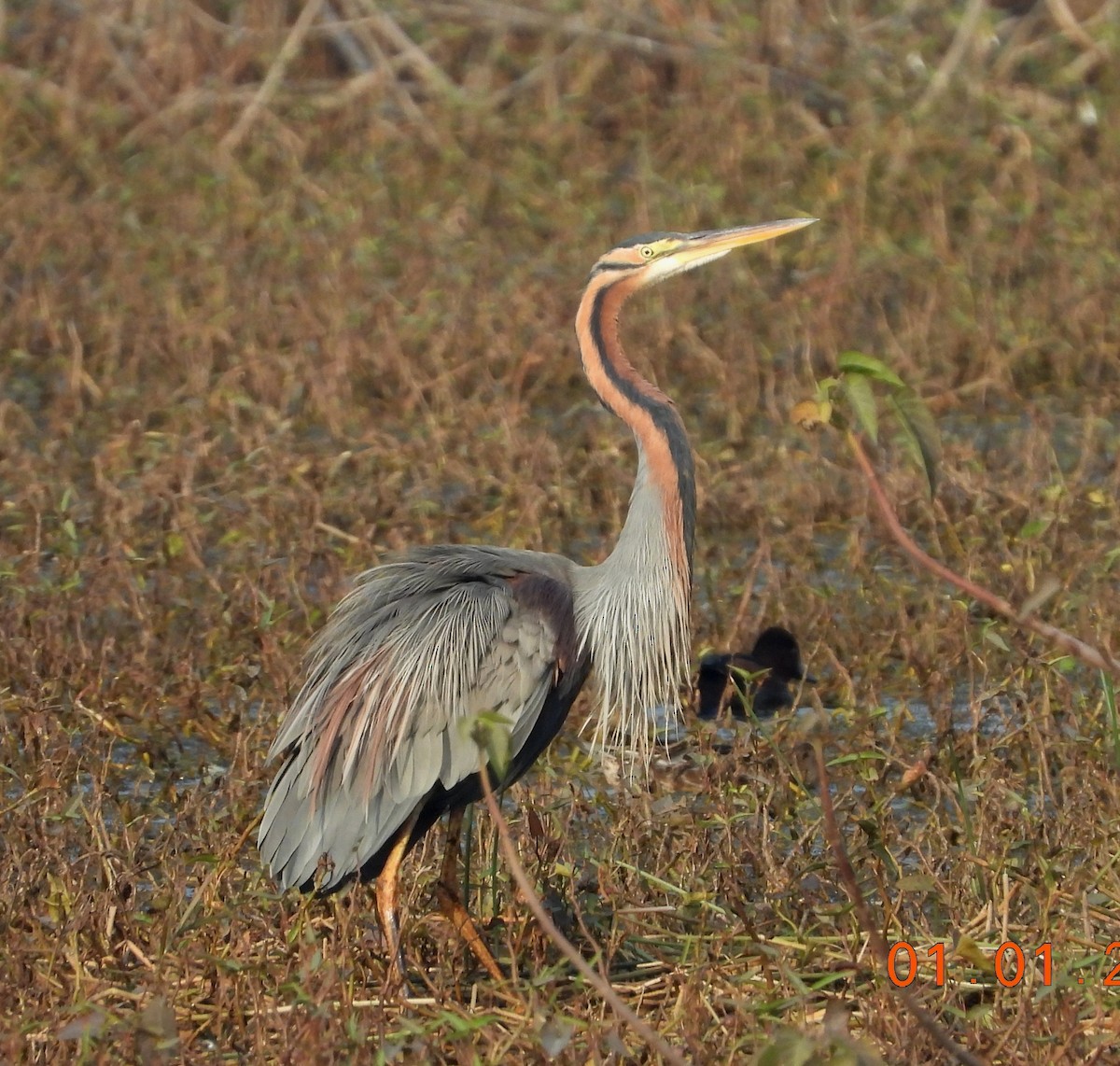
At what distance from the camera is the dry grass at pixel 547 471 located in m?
3.83

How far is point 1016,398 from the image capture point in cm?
779

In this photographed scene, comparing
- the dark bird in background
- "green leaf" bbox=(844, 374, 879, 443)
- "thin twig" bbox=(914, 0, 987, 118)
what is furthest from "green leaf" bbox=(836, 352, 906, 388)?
"thin twig" bbox=(914, 0, 987, 118)

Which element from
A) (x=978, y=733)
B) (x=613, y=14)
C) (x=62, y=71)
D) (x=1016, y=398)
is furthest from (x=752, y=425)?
(x=62, y=71)

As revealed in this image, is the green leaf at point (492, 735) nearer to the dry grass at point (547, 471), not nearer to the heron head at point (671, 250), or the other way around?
the dry grass at point (547, 471)

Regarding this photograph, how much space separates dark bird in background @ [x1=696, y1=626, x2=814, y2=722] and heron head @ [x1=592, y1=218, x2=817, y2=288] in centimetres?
120

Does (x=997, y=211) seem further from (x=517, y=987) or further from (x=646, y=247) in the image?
(x=517, y=987)

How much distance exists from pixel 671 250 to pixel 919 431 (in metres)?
2.03

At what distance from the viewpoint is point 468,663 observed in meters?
4.22

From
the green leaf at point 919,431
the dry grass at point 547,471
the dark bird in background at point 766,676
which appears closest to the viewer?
the green leaf at point 919,431

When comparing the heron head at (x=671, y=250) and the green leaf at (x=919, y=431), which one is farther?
the heron head at (x=671, y=250)

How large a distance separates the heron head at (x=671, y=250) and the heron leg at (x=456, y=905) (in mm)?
1249

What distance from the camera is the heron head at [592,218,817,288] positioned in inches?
184
